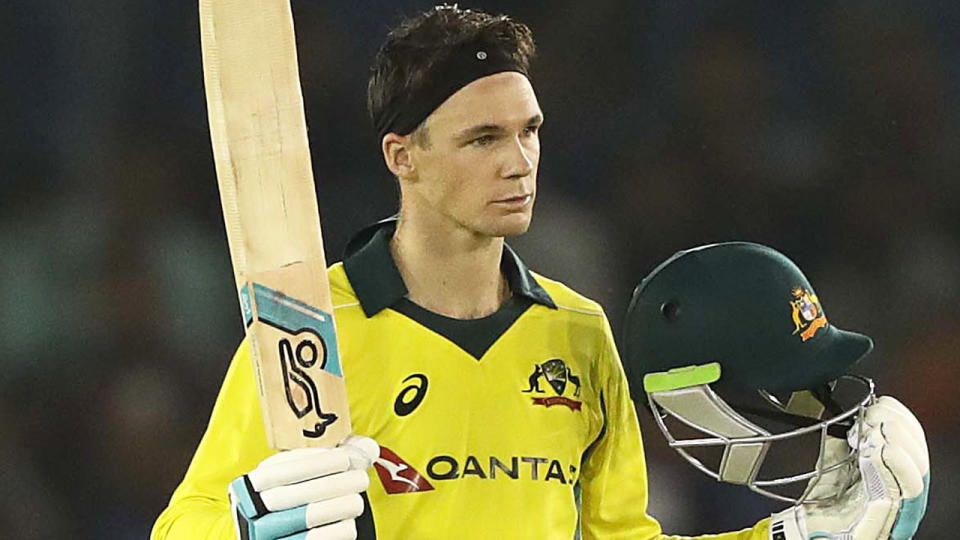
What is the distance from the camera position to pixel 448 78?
198cm

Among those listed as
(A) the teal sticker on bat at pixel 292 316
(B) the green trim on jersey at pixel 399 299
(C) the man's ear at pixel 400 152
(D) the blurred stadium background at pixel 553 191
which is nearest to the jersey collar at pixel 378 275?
(B) the green trim on jersey at pixel 399 299

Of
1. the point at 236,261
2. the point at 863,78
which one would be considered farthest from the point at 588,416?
the point at 863,78

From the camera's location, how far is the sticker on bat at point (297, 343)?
163 cm

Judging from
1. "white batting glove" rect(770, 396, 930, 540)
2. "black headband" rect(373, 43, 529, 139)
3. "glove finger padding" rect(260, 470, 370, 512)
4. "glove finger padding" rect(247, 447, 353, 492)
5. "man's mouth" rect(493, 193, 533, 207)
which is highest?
"black headband" rect(373, 43, 529, 139)

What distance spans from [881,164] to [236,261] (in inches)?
86.8

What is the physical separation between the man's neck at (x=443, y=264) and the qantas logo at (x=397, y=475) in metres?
0.21

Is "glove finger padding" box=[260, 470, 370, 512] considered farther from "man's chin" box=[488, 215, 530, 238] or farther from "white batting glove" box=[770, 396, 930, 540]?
"white batting glove" box=[770, 396, 930, 540]

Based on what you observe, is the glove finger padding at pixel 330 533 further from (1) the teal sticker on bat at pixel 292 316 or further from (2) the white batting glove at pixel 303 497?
(1) the teal sticker on bat at pixel 292 316

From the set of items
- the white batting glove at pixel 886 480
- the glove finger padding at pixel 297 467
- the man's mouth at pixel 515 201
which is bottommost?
the white batting glove at pixel 886 480

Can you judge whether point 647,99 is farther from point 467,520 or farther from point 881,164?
point 467,520

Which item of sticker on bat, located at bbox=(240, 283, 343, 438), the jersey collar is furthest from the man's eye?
sticker on bat, located at bbox=(240, 283, 343, 438)

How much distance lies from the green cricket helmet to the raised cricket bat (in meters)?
0.48

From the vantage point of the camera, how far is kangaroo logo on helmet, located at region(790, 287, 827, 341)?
1.96m

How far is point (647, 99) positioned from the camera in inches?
136
